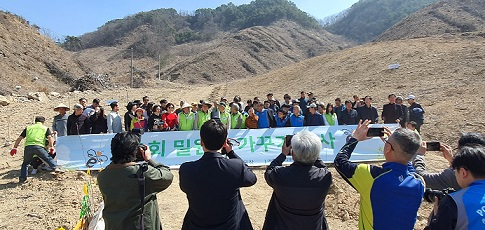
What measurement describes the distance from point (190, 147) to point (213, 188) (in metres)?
5.61

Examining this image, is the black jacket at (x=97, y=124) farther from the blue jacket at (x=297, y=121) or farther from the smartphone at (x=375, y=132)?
the smartphone at (x=375, y=132)

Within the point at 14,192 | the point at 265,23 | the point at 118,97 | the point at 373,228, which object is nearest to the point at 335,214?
the point at 373,228

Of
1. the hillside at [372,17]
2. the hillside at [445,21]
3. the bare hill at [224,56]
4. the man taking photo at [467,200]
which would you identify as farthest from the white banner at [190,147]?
the hillside at [372,17]

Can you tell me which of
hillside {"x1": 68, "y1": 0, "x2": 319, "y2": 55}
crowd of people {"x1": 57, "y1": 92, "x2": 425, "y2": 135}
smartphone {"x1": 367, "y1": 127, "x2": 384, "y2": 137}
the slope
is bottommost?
smartphone {"x1": 367, "y1": 127, "x2": 384, "y2": 137}

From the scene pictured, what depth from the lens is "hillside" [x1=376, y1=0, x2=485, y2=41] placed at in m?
36.1

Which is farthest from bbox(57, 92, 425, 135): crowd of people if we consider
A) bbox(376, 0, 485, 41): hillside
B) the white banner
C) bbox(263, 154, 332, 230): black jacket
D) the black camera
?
bbox(376, 0, 485, 41): hillside

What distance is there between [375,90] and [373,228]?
18114 mm

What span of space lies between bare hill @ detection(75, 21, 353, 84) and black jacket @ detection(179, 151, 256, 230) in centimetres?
3232

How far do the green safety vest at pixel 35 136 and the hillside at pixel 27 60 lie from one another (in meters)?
17.2

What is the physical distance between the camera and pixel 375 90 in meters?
19.4

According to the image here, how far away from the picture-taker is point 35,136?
7.04 m

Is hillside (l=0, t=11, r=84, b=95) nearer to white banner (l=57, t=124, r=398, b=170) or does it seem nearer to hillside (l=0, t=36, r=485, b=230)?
hillside (l=0, t=36, r=485, b=230)

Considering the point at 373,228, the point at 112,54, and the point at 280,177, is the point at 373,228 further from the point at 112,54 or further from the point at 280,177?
the point at 112,54

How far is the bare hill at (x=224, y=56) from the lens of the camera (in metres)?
46.9
